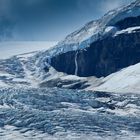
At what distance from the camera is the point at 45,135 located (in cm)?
11438

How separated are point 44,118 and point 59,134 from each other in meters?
23.8

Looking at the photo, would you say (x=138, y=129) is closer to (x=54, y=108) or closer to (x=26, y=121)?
(x=26, y=121)

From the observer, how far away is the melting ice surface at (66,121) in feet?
382

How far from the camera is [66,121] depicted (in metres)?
137

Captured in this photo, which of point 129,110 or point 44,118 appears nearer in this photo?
point 44,118

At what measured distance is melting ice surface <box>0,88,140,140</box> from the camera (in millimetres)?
116312

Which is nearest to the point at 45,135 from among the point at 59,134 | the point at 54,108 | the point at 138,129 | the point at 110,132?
the point at 59,134

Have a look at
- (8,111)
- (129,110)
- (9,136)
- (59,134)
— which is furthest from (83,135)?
(129,110)

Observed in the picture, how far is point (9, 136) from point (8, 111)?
4192 cm

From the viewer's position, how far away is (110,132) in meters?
122

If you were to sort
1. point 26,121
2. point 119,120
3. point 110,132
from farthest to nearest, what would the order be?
point 119,120 → point 26,121 → point 110,132

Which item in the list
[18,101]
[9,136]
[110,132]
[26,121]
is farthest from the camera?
[18,101]

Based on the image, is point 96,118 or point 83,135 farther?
point 96,118

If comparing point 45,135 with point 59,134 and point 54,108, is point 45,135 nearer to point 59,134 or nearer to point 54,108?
point 59,134
